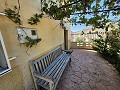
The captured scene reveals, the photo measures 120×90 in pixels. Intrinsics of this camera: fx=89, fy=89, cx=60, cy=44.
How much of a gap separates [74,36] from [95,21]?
781cm

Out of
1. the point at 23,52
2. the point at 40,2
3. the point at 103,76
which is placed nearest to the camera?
the point at 23,52

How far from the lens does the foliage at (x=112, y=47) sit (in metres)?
→ 4.01

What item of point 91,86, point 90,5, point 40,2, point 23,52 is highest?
point 40,2

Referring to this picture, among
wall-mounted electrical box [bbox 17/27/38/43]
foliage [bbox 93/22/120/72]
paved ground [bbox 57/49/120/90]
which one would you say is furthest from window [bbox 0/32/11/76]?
foliage [bbox 93/22/120/72]

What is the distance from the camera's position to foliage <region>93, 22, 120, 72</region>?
4009mm

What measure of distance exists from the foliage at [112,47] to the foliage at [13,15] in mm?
3750

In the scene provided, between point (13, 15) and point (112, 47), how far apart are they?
486 cm

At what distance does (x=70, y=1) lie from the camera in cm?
253

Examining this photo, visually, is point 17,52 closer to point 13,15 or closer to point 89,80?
point 13,15

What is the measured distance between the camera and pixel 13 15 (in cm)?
184

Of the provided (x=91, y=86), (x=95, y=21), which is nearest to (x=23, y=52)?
(x=95, y=21)

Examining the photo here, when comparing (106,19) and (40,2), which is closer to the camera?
(106,19)

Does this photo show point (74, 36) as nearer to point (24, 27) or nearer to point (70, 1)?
point (70, 1)

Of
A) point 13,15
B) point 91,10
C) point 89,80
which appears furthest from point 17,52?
point 89,80
